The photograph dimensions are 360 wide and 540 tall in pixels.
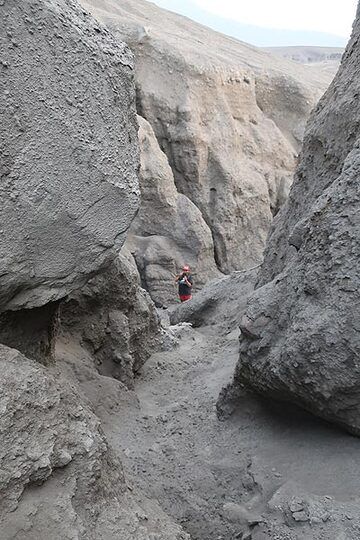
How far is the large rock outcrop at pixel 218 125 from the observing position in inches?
511

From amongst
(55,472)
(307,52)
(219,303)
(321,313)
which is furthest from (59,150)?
(307,52)

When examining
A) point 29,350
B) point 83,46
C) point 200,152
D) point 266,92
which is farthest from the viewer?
point 266,92

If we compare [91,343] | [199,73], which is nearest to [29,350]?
[91,343]

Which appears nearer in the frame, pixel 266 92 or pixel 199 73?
pixel 199 73

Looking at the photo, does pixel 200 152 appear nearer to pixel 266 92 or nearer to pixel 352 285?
pixel 266 92

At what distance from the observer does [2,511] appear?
1.78m

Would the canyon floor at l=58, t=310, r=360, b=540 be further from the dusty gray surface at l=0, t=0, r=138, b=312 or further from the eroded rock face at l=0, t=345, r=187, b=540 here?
the dusty gray surface at l=0, t=0, r=138, b=312

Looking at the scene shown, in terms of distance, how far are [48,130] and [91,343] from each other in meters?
2.01

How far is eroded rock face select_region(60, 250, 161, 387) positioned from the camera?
390cm

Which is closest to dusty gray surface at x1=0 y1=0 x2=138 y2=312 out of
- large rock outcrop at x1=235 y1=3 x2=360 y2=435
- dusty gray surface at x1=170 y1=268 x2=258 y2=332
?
large rock outcrop at x1=235 y1=3 x2=360 y2=435

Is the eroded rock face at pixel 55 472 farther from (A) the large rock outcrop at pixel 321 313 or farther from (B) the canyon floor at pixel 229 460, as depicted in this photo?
(A) the large rock outcrop at pixel 321 313

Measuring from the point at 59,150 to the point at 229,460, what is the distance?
187cm

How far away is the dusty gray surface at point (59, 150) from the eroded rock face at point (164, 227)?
892 cm

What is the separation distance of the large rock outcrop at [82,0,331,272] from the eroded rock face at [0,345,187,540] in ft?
36.4
